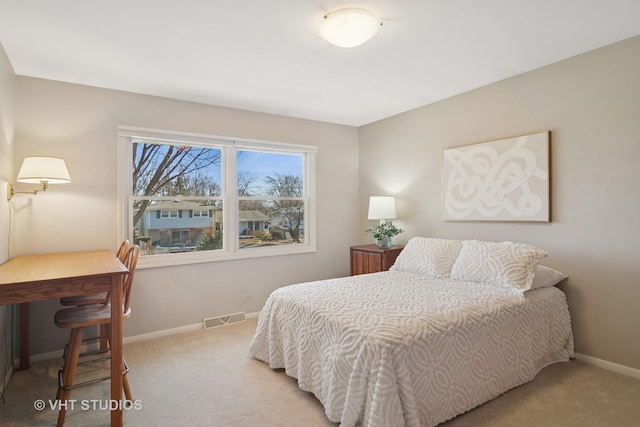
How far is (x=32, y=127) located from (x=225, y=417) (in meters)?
2.79

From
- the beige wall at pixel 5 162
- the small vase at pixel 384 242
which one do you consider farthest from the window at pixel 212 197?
the small vase at pixel 384 242

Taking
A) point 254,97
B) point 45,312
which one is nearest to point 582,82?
point 254,97

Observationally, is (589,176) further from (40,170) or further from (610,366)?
(40,170)

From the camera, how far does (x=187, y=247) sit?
143 inches

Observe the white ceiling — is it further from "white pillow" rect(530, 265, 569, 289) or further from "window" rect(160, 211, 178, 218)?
"white pillow" rect(530, 265, 569, 289)

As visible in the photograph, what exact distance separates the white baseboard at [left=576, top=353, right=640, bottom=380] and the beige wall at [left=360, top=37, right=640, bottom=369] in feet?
0.09

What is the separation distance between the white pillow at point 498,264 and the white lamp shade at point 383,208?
45.9 inches

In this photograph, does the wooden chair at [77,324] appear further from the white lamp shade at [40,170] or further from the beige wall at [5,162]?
the white lamp shade at [40,170]

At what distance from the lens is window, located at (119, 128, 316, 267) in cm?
338

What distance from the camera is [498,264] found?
2.63 m

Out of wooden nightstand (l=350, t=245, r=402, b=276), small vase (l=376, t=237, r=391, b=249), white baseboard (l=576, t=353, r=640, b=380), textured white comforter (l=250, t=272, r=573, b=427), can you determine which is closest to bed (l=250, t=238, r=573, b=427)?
textured white comforter (l=250, t=272, r=573, b=427)

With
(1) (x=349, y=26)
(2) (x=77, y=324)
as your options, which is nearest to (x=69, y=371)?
(2) (x=77, y=324)

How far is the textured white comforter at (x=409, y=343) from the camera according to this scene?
1727 mm

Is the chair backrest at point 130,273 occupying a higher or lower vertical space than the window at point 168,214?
lower
